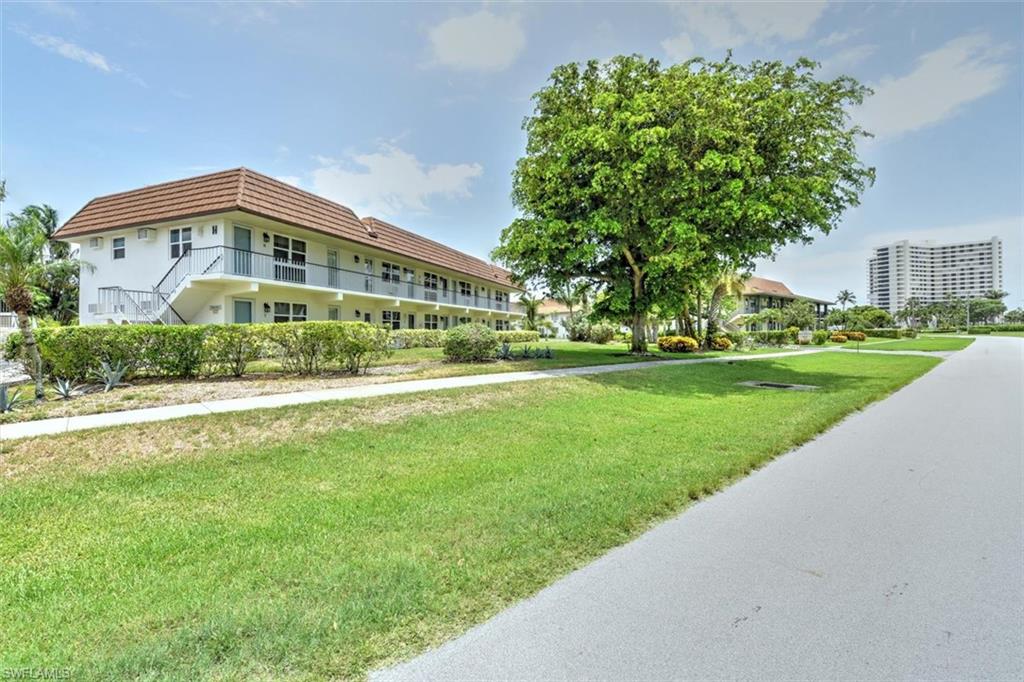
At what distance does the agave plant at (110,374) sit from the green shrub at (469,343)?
330 inches

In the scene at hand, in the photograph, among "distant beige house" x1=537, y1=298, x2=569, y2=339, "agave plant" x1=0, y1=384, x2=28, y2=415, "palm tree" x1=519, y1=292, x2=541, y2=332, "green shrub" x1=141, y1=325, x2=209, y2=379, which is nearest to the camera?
"agave plant" x1=0, y1=384, x2=28, y2=415

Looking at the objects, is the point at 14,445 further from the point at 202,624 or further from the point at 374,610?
the point at 374,610

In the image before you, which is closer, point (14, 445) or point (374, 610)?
point (374, 610)

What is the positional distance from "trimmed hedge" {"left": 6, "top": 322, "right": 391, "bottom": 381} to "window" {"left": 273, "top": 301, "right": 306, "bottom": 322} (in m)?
10.3

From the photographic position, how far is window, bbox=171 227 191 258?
66.8ft

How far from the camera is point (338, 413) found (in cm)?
757

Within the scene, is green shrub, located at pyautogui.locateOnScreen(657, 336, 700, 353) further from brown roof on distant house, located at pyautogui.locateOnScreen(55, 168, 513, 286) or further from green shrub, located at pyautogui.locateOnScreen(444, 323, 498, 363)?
brown roof on distant house, located at pyautogui.locateOnScreen(55, 168, 513, 286)

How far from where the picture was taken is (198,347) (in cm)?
1135

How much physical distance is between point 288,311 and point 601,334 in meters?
28.2

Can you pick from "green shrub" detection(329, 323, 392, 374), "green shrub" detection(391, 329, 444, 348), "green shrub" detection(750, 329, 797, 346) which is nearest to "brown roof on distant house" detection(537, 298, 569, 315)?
"green shrub" detection(750, 329, 797, 346)

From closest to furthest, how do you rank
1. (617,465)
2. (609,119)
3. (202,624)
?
(202,624)
(617,465)
(609,119)

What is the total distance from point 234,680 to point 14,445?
5891 millimetres

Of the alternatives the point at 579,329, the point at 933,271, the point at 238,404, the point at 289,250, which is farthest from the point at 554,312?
the point at 933,271

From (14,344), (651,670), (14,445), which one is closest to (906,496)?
(651,670)
